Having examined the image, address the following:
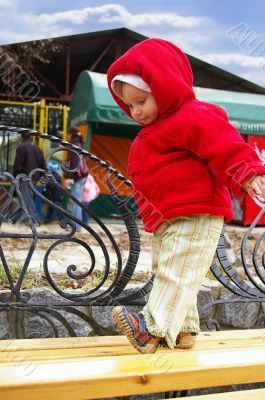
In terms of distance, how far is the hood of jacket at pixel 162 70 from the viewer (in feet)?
5.45

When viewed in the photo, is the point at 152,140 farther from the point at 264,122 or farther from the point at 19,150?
the point at 264,122

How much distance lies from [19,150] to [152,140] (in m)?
6.03

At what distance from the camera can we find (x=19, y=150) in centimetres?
748

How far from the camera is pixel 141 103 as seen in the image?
5.75 feet

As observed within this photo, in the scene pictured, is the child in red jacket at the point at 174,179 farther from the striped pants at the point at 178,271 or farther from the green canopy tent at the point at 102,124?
the green canopy tent at the point at 102,124

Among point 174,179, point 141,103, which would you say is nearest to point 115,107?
point 141,103

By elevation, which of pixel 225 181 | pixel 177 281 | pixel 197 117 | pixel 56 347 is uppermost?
pixel 197 117

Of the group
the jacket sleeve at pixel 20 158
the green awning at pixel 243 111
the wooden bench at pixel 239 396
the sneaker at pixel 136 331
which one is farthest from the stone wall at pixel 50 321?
the green awning at pixel 243 111


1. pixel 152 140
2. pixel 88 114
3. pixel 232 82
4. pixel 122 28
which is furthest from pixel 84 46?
pixel 152 140

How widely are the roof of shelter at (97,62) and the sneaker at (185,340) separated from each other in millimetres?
12508

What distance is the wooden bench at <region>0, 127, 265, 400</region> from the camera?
1359 millimetres

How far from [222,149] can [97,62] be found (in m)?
13.5

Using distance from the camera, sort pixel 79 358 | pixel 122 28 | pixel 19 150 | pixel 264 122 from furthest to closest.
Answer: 1. pixel 122 28
2. pixel 264 122
3. pixel 19 150
4. pixel 79 358

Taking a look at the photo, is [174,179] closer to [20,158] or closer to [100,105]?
[20,158]
